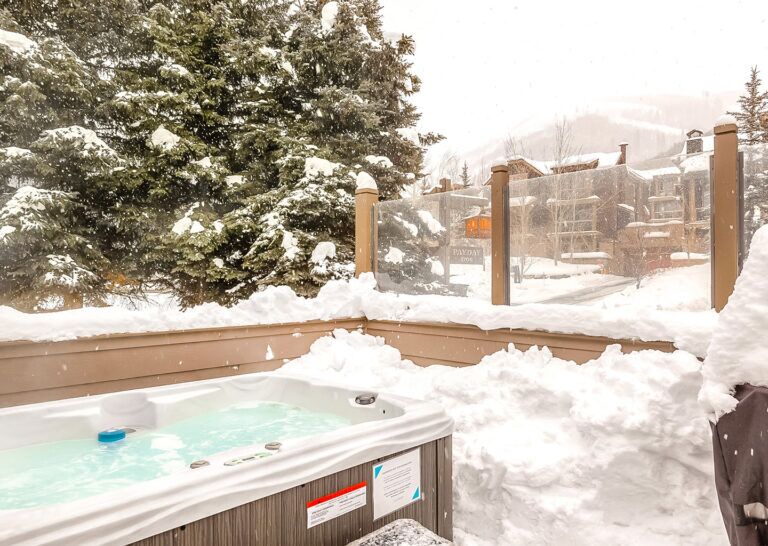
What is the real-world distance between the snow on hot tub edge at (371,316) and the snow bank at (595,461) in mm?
186

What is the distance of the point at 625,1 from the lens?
724 centimetres

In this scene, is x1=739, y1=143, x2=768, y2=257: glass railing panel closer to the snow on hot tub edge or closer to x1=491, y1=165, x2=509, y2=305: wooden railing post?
the snow on hot tub edge

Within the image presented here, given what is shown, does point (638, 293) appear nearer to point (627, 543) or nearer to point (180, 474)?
point (627, 543)

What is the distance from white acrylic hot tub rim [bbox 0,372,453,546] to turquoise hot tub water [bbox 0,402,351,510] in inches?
29.3

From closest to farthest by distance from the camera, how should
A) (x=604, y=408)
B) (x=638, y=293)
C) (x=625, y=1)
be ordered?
(x=604, y=408)
(x=638, y=293)
(x=625, y=1)

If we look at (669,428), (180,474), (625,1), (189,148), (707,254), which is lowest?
(669,428)

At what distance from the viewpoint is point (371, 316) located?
388 cm

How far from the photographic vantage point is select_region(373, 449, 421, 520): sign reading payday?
170 cm

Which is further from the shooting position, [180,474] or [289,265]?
[289,265]

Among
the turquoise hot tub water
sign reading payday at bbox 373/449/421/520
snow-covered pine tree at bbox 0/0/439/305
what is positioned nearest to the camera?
sign reading payday at bbox 373/449/421/520

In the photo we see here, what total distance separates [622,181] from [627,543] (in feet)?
6.12

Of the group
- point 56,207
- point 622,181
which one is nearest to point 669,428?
point 622,181

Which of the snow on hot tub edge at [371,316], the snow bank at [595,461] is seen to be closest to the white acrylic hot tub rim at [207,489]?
the snow bank at [595,461]

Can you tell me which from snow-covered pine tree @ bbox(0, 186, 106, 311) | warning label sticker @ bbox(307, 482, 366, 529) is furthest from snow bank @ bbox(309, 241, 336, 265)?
warning label sticker @ bbox(307, 482, 366, 529)
